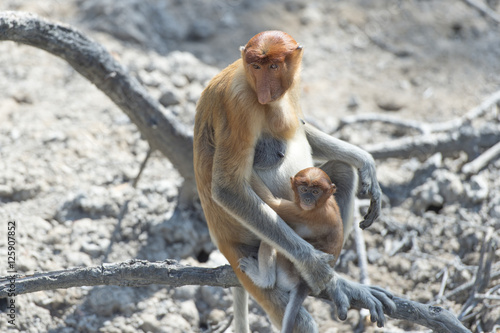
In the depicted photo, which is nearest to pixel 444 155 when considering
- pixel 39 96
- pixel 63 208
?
pixel 63 208

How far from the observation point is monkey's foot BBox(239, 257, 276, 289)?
3.58 meters

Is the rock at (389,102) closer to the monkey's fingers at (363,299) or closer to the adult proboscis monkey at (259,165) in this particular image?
the adult proboscis monkey at (259,165)

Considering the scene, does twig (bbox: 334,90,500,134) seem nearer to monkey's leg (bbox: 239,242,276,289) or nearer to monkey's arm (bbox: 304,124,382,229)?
monkey's arm (bbox: 304,124,382,229)

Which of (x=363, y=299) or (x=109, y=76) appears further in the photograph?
(x=109, y=76)

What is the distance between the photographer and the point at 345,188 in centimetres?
416

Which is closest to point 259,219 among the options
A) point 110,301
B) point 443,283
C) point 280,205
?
point 280,205

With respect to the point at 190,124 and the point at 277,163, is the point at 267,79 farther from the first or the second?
the point at 190,124

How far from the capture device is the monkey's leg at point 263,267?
3588 mm

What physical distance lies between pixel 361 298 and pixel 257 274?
75 cm

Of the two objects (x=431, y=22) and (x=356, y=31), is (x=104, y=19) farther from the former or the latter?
(x=431, y=22)

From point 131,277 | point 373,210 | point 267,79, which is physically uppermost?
point 267,79

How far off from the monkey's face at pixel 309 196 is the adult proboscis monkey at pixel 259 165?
0.68 ft

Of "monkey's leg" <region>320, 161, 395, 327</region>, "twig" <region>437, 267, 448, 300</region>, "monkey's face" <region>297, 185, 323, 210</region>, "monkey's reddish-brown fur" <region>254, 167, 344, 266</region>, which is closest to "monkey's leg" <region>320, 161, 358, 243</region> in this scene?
"monkey's leg" <region>320, 161, 395, 327</region>

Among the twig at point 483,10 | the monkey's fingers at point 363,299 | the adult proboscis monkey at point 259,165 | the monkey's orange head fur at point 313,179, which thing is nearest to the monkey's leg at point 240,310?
the adult proboscis monkey at point 259,165
